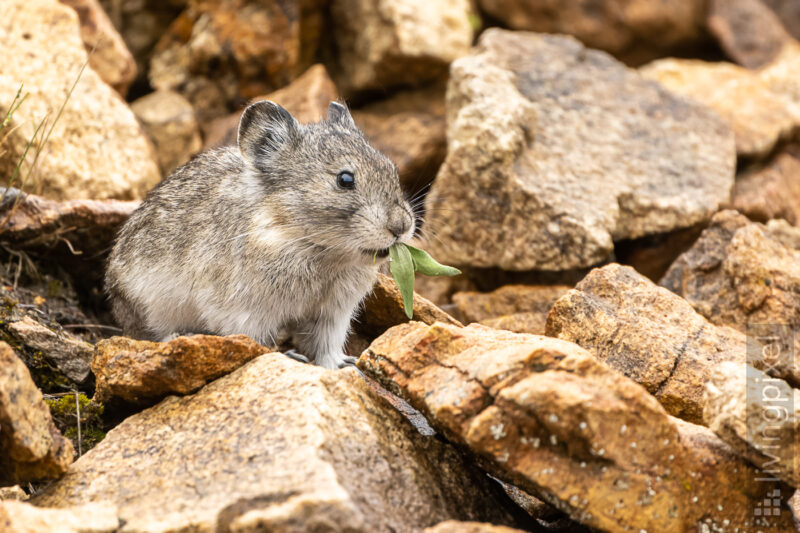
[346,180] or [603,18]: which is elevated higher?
[346,180]

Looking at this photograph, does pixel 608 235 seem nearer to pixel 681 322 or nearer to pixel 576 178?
pixel 576 178

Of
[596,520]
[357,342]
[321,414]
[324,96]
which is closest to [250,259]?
[357,342]

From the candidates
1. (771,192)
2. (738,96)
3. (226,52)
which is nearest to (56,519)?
(226,52)

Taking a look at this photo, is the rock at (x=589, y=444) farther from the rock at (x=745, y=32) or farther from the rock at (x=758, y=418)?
the rock at (x=745, y=32)

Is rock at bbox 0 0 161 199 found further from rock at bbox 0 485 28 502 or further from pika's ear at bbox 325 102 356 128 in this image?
rock at bbox 0 485 28 502

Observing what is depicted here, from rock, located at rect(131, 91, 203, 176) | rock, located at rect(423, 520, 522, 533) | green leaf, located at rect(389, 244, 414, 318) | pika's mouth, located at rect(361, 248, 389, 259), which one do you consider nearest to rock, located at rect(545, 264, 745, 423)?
green leaf, located at rect(389, 244, 414, 318)

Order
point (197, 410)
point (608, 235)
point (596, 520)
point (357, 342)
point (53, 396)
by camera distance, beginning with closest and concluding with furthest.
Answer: point (596, 520), point (197, 410), point (53, 396), point (357, 342), point (608, 235)

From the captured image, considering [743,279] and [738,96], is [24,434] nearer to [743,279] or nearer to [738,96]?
[743,279]
